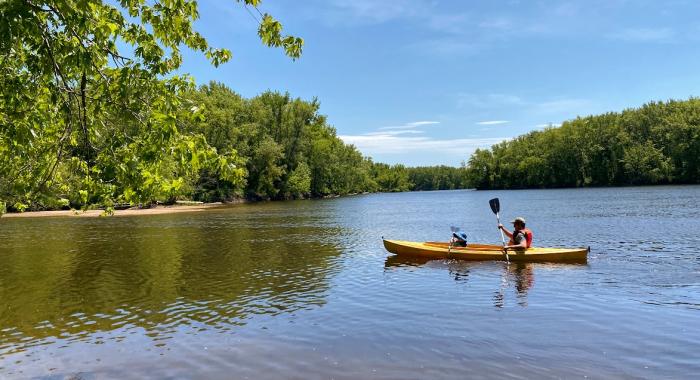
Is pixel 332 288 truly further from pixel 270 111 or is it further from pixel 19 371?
pixel 270 111

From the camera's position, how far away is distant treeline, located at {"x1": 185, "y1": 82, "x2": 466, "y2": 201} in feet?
260

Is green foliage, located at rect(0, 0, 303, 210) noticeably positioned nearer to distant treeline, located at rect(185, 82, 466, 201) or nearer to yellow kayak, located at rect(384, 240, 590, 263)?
yellow kayak, located at rect(384, 240, 590, 263)

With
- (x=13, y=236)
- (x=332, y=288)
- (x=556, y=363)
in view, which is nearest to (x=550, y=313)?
(x=556, y=363)

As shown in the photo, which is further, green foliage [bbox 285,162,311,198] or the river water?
green foliage [bbox 285,162,311,198]

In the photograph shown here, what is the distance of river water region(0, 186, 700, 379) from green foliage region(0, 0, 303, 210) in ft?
12.4

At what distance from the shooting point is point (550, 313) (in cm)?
1199

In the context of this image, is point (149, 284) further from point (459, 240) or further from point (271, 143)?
point (271, 143)

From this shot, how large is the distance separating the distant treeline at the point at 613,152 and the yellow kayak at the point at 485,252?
102 m

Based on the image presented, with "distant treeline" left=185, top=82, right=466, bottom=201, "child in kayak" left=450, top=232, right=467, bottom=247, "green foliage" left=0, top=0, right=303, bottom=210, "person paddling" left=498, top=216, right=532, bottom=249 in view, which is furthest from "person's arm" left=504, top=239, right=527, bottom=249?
"distant treeline" left=185, top=82, right=466, bottom=201

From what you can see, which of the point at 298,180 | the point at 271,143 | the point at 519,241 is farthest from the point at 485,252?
the point at 298,180

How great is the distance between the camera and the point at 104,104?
19.4 ft

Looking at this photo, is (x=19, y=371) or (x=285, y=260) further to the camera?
(x=285, y=260)

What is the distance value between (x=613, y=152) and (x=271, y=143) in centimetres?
7851

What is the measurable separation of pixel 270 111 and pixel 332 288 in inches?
3117
